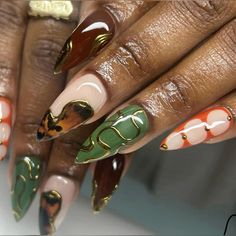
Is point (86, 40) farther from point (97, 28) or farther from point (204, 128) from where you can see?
point (204, 128)

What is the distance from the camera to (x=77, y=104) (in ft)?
2.13

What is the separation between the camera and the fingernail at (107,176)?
748 millimetres

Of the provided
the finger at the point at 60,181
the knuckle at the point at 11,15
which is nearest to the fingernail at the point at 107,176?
the finger at the point at 60,181

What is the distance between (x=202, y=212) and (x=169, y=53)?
279 mm

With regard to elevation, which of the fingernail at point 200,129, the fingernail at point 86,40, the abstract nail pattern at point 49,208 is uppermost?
the fingernail at point 86,40

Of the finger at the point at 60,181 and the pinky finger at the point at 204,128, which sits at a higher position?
the pinky finger at the point at 204,128

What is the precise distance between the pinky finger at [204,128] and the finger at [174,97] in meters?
0.03

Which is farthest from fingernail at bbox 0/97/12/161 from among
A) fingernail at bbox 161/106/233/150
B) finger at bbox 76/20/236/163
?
fingernail at bbox 161/106/233/150

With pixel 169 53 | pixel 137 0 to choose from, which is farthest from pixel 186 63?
pixel 137 0

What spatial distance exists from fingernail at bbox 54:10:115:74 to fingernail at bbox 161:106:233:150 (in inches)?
6.7

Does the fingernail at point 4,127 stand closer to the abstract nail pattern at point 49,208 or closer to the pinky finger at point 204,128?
the abstract nail pattern at point 49,208

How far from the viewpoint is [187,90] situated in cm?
68

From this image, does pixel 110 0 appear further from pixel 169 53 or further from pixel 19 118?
pixel 19 118

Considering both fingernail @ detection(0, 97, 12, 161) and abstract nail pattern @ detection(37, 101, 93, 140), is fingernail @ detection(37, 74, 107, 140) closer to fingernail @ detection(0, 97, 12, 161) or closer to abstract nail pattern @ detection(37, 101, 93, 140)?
abstract nail pattern @ detection(37, 101, 93, 140)
